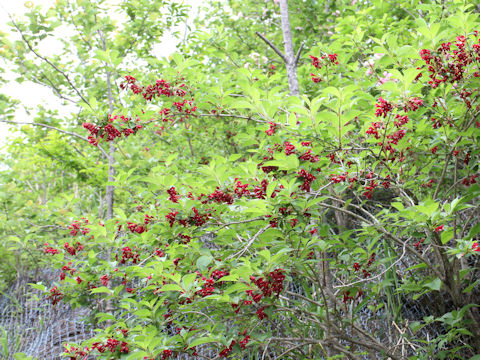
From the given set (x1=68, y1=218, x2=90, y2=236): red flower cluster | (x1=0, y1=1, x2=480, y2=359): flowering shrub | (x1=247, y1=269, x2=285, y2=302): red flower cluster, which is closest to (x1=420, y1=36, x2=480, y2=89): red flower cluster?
(x1=0, y1=1, x2=480, y2=359): flowering shrub

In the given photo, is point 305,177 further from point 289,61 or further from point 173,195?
point 289,61

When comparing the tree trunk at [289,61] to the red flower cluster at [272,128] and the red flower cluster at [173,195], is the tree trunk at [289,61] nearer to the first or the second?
the red flower cluster at [272,128]

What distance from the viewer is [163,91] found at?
2.52 meters

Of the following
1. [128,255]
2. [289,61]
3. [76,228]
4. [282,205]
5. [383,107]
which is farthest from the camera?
[76,228]

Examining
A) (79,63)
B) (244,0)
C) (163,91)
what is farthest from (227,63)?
(244,0)

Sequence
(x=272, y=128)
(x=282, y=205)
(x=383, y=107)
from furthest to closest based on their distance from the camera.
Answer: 1. (x=272, y=128)
2. (x=383, y=107)
3. (x=282, y=205)

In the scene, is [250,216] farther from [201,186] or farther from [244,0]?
[244,0]

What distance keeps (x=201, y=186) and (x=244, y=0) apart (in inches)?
173

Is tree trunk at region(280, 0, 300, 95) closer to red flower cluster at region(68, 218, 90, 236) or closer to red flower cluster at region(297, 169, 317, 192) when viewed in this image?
red flower cluster at region(297, 169, 317, 192)

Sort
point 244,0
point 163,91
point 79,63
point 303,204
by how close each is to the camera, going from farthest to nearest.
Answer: point 244,0, point 79,63, point 163,91, point 303,204

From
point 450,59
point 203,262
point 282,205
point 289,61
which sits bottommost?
point 203,262

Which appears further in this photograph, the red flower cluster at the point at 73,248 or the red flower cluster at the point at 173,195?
the red flower cluster at the point at 73,248

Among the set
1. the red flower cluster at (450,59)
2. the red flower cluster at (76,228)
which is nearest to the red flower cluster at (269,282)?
the red flower cluster at (450,59)

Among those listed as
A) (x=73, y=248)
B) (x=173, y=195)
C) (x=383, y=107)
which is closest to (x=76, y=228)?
(x=73, y=248)
